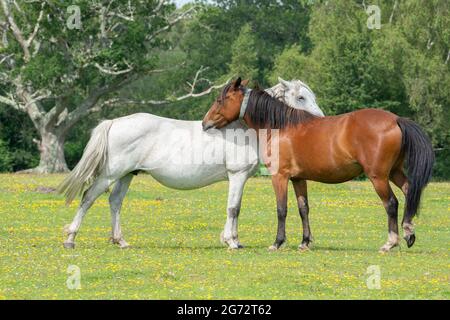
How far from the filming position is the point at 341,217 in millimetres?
23500

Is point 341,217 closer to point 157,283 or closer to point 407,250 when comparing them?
point 407,250

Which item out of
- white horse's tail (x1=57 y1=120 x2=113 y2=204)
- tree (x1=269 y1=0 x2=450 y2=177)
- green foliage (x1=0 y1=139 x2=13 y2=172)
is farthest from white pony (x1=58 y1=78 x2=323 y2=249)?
green foliage (x1=0 y1=139 x2=13 y2=172)

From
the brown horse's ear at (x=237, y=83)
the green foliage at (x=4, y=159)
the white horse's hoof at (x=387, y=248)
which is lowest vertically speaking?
the green foliage at (x=4, y=159)

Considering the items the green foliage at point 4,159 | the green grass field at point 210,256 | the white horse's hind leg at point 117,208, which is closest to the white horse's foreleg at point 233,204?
the green grass field at point 210,256

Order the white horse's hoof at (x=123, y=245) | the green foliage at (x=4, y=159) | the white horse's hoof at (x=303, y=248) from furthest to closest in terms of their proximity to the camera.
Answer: the green foliage at (x=4, y=159)
the white horse's hoof at (x=123, y=245)
the white horse's hoof at (x=303, y=248)

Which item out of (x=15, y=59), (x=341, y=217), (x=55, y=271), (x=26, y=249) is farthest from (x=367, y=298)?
(x=15, y=59)

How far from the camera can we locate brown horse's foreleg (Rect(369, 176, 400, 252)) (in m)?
15.2

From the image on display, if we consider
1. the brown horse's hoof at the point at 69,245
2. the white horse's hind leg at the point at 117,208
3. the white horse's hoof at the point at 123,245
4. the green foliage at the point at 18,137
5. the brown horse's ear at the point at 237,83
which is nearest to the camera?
the brown horse's hoof at the point at 69,245

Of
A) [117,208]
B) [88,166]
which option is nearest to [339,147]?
[117,208]

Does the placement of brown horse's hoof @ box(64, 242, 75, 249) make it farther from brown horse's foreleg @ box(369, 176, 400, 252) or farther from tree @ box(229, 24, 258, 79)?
tree @ box(229, 24, 258, 79)

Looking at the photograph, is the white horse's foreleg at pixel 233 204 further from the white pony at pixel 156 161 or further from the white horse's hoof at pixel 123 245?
the white horse's hoof at pixel 123 245

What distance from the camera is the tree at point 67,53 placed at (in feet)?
160

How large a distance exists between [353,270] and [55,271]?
391cm

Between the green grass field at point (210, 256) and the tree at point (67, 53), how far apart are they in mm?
23278
